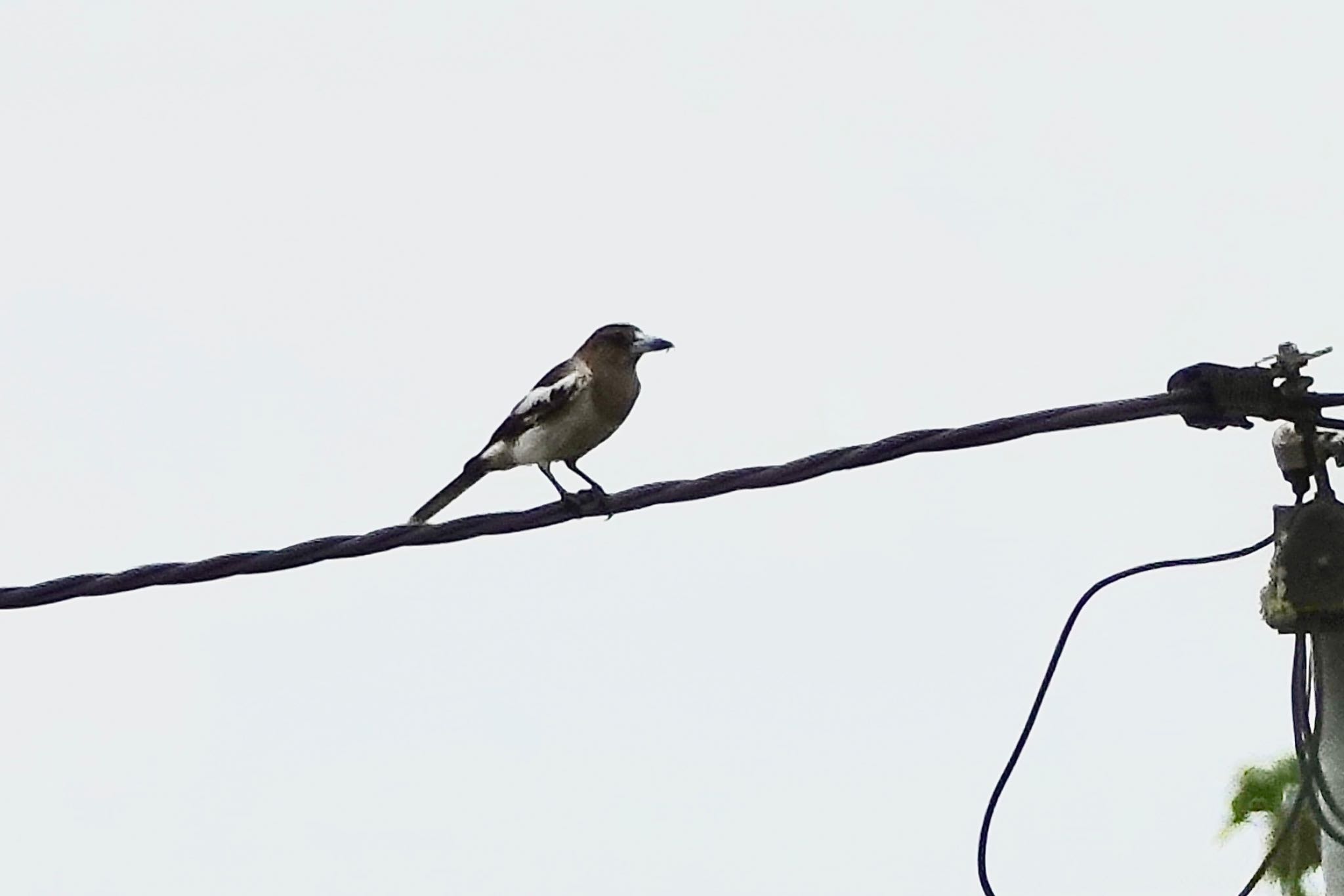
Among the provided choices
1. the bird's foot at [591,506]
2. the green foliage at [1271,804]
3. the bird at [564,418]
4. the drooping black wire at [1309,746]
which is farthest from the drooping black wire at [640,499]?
the green foliage at [1271,804]

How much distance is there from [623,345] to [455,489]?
101 cm

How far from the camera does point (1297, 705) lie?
Result: 5.25 meters

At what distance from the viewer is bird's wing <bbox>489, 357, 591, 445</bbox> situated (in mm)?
10156

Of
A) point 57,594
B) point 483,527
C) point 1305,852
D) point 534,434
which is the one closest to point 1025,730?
point 483,527

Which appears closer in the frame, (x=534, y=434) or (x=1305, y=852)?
(x=534, y=434)

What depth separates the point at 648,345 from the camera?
10500 millimetres

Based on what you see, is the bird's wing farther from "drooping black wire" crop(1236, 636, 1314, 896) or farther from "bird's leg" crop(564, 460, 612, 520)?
"drooping black wire" crop(1236, 636, 1314, 896)

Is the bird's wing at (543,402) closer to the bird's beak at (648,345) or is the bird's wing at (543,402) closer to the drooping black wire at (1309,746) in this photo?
the bird's beak at (648,345)

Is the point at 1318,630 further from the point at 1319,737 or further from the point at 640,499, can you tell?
the point at 640,499

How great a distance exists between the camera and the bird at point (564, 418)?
10.1 metres

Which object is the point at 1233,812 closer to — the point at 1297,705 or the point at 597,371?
the point at 597,371

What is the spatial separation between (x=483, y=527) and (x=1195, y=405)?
1.78 meters

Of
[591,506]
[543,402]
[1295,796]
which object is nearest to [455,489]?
[543,402]

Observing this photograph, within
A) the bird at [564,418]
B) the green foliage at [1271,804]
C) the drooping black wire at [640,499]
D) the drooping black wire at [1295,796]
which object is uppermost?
the bird at [564,418]
